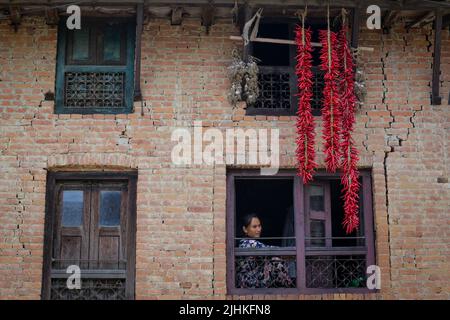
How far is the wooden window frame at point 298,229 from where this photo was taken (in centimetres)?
825

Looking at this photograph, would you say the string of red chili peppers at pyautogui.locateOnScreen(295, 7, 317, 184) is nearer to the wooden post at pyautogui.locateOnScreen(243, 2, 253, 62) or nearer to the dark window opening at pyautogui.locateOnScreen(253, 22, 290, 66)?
the wooden post at pyautogui.locateOnScreen(243, 2, 253, 62)

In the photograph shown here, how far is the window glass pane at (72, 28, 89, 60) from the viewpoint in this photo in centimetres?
880

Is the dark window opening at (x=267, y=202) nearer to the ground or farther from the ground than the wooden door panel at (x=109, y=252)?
farther from the ground

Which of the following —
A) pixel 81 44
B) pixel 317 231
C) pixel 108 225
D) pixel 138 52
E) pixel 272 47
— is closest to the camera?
pixel 138 52

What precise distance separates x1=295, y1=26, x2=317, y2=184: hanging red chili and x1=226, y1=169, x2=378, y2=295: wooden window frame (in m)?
0.32

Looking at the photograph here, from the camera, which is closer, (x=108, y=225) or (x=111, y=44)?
(x=108, y=225)

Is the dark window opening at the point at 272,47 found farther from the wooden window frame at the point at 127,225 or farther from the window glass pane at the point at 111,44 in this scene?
the wooden window frame at the point at 127,225

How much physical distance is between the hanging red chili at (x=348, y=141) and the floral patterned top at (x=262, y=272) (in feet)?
3.23

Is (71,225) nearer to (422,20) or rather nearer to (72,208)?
(72,208)

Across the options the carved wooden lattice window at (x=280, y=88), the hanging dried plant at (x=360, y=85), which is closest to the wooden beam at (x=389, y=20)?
the hanging dried plant at (x=360, y=85)

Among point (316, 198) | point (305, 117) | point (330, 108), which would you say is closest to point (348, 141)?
point (330, 108)

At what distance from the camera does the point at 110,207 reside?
27.9 ft

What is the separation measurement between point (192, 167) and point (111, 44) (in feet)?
6.73

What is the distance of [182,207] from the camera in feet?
27.3
